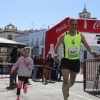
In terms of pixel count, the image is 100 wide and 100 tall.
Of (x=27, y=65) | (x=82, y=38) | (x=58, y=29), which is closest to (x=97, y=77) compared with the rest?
(x=27, y=65)

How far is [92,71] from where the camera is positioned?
33.0ft

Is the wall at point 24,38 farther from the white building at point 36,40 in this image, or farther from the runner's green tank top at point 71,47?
the runner's green tank top at point 71,47

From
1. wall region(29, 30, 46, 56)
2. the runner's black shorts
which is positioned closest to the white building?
wall region(29, 30, 46, 56)

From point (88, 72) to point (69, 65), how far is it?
4.81 metres

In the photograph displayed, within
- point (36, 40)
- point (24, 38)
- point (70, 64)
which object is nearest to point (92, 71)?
point (70, 64)

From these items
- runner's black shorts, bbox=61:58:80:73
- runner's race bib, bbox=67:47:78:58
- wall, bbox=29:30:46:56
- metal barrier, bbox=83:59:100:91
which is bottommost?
metal barrier, bbox=83:59:100:91

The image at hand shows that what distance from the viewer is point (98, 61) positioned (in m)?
9.64

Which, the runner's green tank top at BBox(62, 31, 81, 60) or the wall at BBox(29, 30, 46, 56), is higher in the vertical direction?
the wall at BBox(29, 30, 46, 56)

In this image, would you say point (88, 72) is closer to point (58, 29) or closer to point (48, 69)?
point (48, 69)

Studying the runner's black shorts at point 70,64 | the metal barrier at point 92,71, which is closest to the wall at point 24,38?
the metal barrier at point 92,71

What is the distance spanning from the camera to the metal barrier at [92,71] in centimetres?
967

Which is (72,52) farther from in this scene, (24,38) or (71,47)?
(24,38)

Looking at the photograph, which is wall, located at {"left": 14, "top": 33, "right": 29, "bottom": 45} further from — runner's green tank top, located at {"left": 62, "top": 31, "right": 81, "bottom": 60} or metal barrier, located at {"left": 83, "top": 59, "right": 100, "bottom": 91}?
runner's green tank top, located at {"left": 62, "top": 31, "right": 81, "bottom": 60}

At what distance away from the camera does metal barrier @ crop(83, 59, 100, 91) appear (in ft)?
31.7
